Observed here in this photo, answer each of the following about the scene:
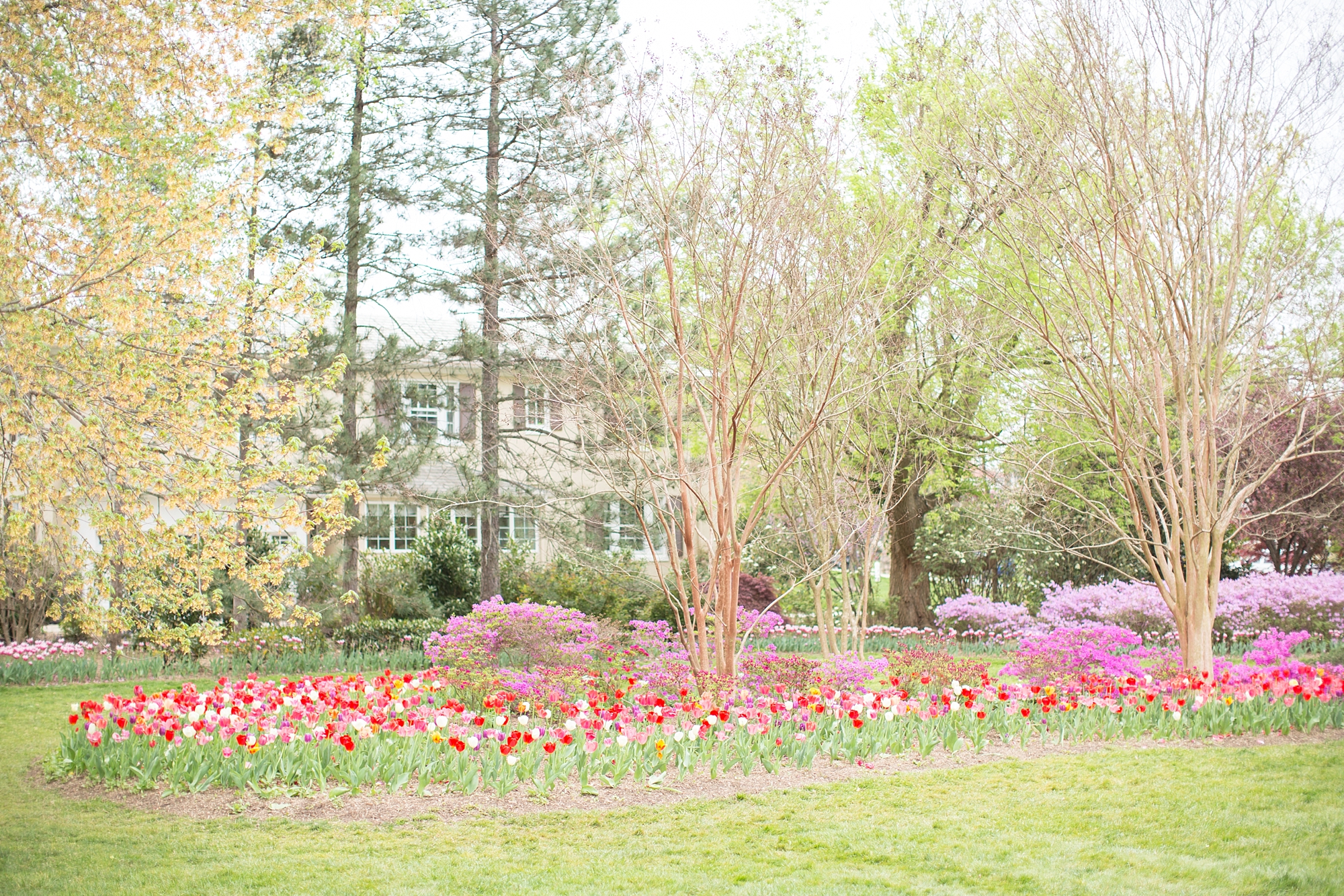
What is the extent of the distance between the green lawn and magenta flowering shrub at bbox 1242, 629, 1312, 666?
530cm

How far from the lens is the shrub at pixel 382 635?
45.6 feet

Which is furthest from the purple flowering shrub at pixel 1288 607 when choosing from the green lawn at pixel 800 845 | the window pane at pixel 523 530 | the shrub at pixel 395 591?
the window pane at pixel 523 530

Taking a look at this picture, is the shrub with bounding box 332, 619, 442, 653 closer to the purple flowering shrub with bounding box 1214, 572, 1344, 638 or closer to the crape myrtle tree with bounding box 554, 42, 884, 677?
the crape myrtle tree with bounding box 554, 42, 884, 677

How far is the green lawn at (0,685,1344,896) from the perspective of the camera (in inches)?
169

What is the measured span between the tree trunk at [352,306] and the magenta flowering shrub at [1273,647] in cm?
1145

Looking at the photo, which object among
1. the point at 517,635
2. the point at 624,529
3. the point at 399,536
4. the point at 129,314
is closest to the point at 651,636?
the point at 517,635

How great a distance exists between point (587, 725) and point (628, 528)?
1084 cm

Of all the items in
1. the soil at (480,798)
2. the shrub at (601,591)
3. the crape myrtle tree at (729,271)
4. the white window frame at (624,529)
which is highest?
the crape myrtle tree at (729,271)

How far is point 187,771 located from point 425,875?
7.43 feet

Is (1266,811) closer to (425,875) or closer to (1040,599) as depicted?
(425,875)

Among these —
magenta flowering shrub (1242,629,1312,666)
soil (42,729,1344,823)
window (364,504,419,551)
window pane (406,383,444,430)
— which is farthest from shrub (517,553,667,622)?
soil (42,729,1344,823)

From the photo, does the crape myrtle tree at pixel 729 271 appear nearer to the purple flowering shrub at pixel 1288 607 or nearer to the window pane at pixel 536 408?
the window pane at pixel 536 408

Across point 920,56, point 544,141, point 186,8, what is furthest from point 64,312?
point 920,56

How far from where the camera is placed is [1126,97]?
840 centimetres
